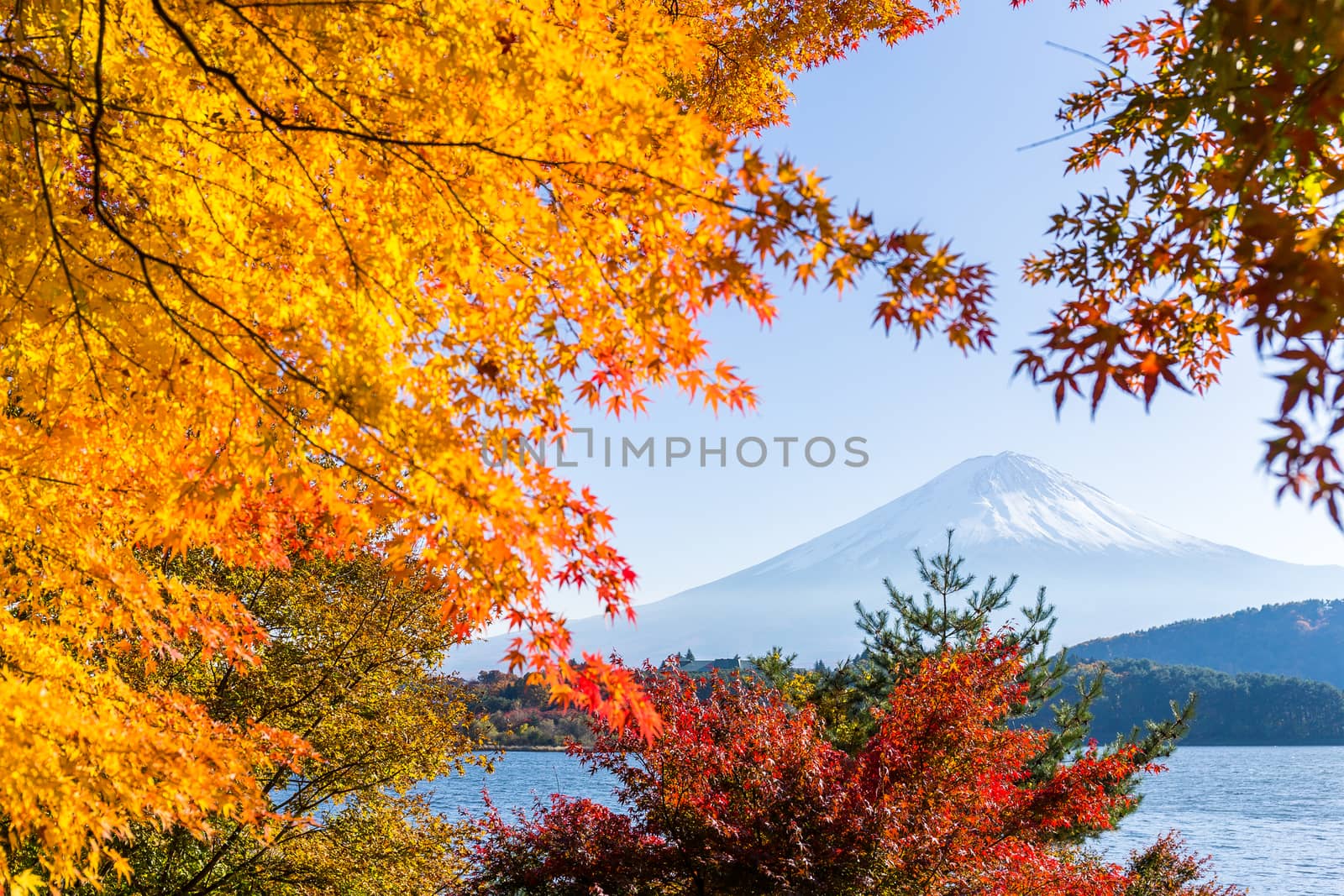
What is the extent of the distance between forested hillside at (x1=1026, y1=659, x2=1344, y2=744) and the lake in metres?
2.43

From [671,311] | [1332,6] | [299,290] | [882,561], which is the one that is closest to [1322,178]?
[1332,6]

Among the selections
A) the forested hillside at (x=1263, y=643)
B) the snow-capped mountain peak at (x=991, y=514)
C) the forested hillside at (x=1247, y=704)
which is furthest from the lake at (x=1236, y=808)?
the snow-capped mountain peak at (x=991, y=514)

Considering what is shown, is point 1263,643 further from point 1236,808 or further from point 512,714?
point 512,714

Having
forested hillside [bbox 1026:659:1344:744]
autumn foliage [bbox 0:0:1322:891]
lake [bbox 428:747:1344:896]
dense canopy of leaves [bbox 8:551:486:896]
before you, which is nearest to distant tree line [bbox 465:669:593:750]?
dense canopy of leaves [bbox 8:551:486:896]

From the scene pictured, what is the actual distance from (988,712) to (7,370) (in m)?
6.24

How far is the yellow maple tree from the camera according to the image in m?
2.35

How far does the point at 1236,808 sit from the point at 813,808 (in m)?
46.6

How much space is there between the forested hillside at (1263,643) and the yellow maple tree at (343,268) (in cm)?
10358

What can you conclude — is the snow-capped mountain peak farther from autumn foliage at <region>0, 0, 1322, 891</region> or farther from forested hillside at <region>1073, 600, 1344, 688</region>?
autumn foliage at <region>0, 0, 1322, 891</region>

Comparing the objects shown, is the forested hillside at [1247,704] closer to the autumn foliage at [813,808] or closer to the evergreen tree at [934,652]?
the evergreen tree at [934,652]

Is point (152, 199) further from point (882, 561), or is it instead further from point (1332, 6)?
point (882, 561)

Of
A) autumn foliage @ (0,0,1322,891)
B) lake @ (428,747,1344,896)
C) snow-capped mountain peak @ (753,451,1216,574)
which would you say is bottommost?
lake @ (428,747,1344,896)

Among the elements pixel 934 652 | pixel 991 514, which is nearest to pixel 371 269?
pixel 934 652

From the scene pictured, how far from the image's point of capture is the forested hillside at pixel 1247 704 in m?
63.4
